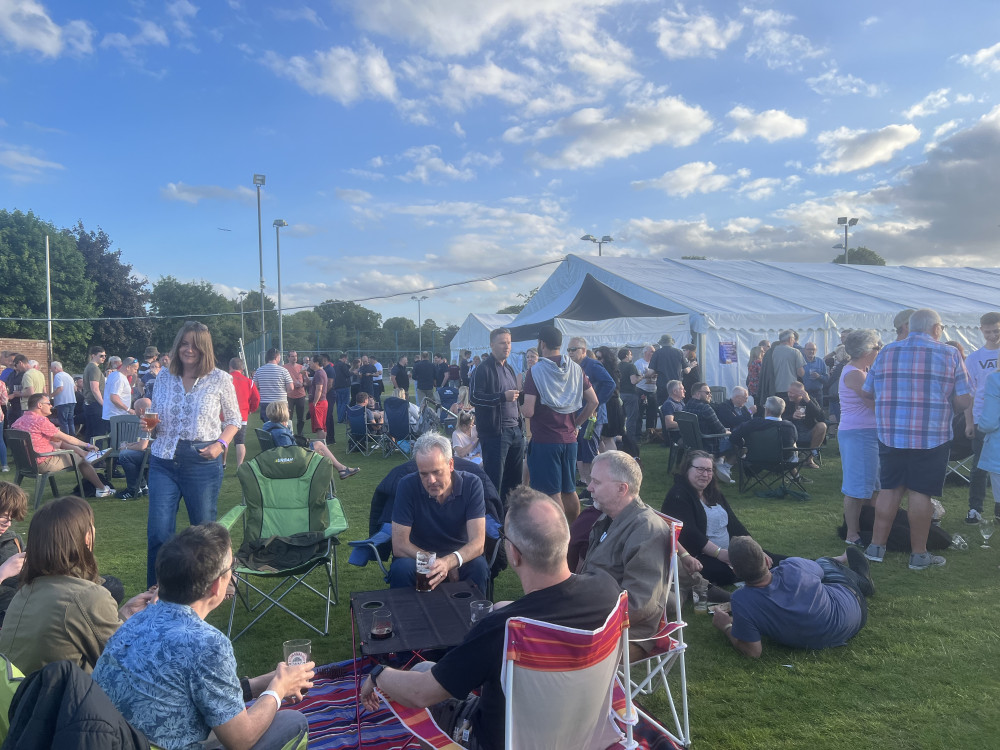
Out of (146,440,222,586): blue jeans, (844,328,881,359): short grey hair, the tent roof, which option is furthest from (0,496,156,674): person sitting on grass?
the tent roof

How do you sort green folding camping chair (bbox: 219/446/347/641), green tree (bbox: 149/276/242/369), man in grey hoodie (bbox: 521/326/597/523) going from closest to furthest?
green folding camping chair (bbox: 219/446/347/641) < man in grey hoodie (bbox: 521/326/597/523) < green tree (bbox: 149/276/242/369)

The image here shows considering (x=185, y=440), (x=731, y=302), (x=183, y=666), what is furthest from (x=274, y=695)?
(x=731, y=302)

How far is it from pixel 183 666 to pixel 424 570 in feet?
4.36

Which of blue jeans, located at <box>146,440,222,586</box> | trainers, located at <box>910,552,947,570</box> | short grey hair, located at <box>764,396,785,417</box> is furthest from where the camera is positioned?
short grey hair, located at <box>764,396,785,417</box>

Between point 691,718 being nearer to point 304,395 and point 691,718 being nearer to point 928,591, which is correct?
point 928,591

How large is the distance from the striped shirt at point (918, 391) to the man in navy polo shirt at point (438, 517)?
3.13 meters

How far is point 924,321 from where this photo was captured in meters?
4.69

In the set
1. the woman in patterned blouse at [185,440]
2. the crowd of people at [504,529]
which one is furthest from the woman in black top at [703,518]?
the woman in patterned blouse at [185,440]

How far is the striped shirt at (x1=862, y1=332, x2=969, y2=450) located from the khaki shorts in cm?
775

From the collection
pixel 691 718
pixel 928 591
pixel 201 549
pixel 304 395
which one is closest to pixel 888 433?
pixel 928 591

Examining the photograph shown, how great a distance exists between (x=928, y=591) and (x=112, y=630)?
462 cm

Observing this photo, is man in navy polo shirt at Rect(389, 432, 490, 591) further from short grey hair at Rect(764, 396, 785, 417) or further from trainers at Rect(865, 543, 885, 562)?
short grey hair at Rect(764, 396, 785, 417)

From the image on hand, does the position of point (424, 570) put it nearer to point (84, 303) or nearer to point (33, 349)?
point (33, 349)

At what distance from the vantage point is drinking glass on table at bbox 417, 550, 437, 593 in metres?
2.93
